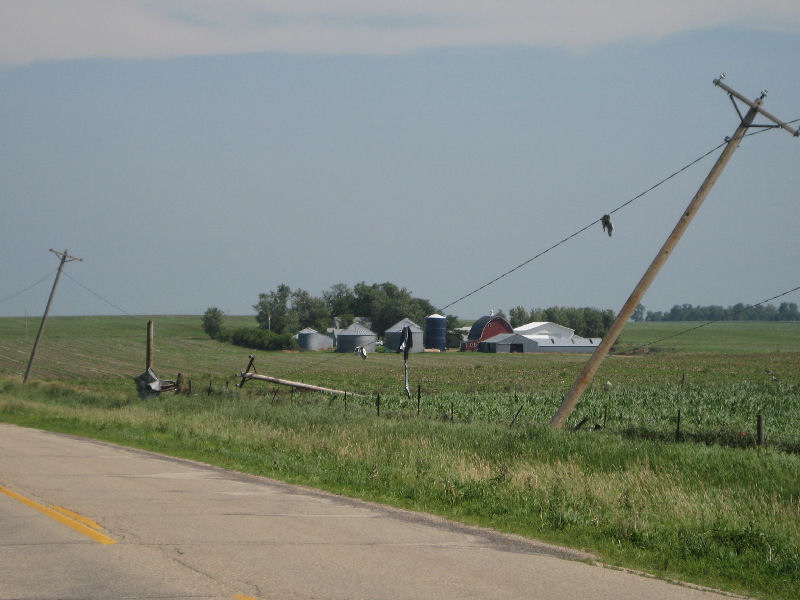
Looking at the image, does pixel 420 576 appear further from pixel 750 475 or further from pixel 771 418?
pixel 771 418

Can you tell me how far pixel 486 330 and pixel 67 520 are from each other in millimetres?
115427

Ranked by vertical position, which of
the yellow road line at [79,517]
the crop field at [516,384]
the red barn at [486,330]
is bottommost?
the yellow road line at [79,517]

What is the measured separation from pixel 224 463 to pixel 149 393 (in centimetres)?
1978

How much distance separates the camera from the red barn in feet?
411

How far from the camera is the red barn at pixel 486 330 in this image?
125125mm

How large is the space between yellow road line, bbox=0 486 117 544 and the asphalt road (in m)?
0.03

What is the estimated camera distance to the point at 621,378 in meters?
54.7

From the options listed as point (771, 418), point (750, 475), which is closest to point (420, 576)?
point (750, 475)

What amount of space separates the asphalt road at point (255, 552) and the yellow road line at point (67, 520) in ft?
0.11

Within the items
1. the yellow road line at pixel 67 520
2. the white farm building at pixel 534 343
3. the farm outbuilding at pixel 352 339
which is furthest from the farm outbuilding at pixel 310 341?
the yellow road line at pixel 67 520

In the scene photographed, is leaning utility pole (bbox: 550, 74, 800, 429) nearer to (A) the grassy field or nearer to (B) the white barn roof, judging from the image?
(A) the grassy field

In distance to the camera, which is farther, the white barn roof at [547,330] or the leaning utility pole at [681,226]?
the white barn roof at [547,330]

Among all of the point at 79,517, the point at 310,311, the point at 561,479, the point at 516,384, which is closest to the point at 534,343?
the point at 310,311

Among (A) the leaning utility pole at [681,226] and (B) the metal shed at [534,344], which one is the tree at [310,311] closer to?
(B) the metal shed at [534,344]
